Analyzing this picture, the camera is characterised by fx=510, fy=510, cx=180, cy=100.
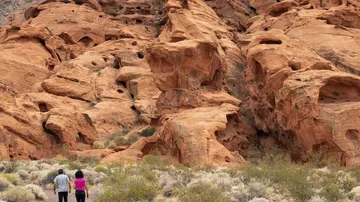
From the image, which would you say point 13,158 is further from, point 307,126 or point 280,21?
point 280,21

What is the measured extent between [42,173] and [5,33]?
3610cm

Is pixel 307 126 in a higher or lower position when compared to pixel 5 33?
higher

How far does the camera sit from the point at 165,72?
98.3 ft

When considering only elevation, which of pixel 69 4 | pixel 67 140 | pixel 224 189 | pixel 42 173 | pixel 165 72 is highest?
pixel 224 189

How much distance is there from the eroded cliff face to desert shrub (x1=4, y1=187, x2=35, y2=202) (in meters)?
10.3

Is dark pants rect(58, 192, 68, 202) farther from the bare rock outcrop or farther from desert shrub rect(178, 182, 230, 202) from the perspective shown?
the bare rock outcrop

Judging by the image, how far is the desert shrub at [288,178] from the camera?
14.2 meters

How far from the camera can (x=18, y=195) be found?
44.4ft

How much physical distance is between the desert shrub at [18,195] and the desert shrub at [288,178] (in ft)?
22.3

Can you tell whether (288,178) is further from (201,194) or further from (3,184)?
(3,184)

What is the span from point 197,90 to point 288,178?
1542 centimetres

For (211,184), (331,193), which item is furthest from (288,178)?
(211,184)

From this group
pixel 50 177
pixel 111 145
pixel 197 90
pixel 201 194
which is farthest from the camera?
pixel 197 90

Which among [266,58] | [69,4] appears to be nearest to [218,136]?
[266,58]
